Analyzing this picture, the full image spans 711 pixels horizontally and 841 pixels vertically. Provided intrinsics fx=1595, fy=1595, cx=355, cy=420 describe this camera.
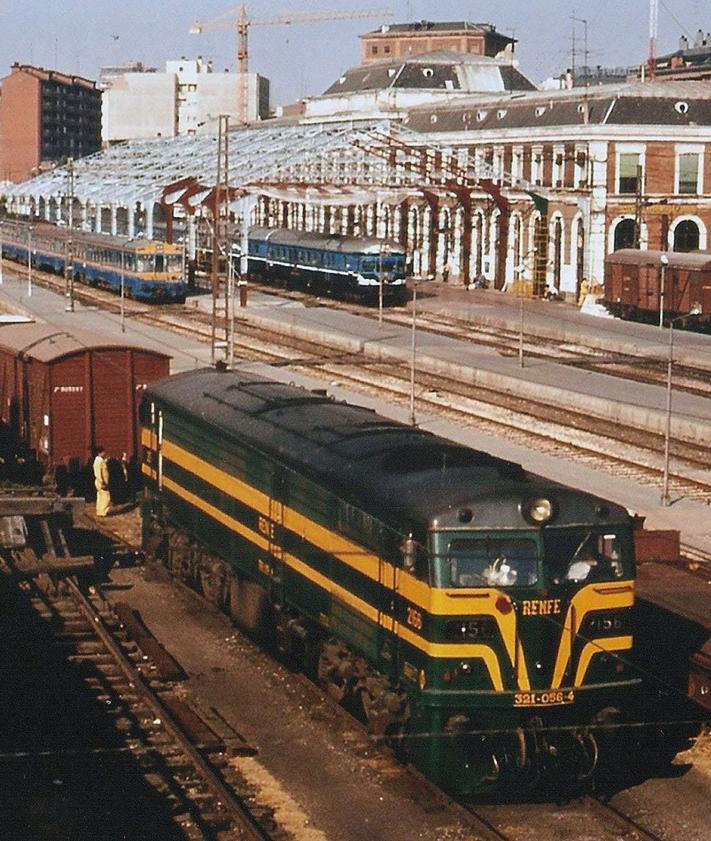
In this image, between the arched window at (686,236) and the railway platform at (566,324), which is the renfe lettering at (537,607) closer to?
the railway platform at (566,324)

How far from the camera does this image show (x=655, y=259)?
60.3 meters

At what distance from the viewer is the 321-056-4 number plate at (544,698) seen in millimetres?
13617

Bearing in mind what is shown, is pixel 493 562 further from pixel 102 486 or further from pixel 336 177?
pixel 336 177

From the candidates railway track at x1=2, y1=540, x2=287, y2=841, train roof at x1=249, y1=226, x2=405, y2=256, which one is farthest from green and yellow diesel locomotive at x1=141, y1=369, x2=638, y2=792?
train roof at x1=249, y1=226, x2=405, y2=256

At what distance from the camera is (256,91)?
Result: 189125 millimetres

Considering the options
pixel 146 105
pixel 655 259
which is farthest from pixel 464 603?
pixel 146 105

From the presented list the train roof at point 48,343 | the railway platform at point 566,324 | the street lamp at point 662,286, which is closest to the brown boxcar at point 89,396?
the train roof at point 48,343

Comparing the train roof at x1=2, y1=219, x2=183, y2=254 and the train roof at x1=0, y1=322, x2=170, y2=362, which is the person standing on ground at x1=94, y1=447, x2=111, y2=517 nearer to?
the train roof at x1=0, y1=322, x2=170, y2=362

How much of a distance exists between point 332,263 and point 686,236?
15948 mm

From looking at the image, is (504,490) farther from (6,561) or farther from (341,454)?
(6,561)

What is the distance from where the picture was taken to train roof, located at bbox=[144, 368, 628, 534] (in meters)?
13.7

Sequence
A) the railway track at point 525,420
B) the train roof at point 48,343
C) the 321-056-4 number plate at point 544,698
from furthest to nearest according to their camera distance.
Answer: the railway track at point 525,420
the train roof at point 48,343
the 321-056-4 number plate at point 544,698

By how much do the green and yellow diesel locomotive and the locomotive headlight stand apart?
12 millimetres

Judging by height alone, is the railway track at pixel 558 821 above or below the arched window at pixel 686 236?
below
